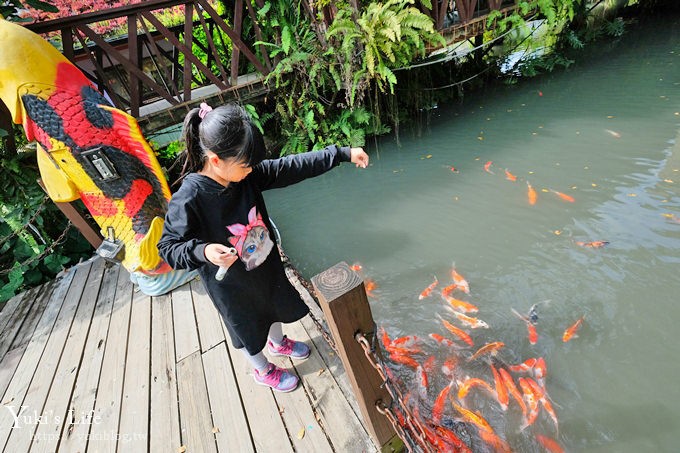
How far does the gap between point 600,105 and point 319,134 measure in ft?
19.2

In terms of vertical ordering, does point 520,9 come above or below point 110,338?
above

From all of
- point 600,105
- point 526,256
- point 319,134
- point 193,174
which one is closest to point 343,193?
point 319,134

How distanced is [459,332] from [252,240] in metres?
2.49

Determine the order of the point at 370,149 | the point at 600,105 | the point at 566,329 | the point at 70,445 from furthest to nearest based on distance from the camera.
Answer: the point at 370,149 → the point at 600,105 → the point at 566,329 → the point at 70,445

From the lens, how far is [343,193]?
644 cm

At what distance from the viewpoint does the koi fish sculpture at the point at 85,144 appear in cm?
277

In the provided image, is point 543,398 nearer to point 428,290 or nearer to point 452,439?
point 452,439

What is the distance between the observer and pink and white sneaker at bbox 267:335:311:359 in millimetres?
2828

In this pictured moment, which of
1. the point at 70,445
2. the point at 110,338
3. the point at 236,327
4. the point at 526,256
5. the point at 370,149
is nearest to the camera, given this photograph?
the point at 236,327

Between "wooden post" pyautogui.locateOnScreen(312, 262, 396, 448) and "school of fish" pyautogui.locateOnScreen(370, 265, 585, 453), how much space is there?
0.78 meters

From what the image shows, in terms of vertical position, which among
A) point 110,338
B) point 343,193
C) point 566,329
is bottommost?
point 566,329

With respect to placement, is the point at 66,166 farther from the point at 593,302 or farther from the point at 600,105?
the point at 600,105

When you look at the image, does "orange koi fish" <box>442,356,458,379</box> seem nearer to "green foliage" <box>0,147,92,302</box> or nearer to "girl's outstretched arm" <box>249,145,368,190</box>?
"girl's outstretched arm" <box>249,145,368,190</box>

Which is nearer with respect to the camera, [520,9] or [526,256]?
[526,256]
